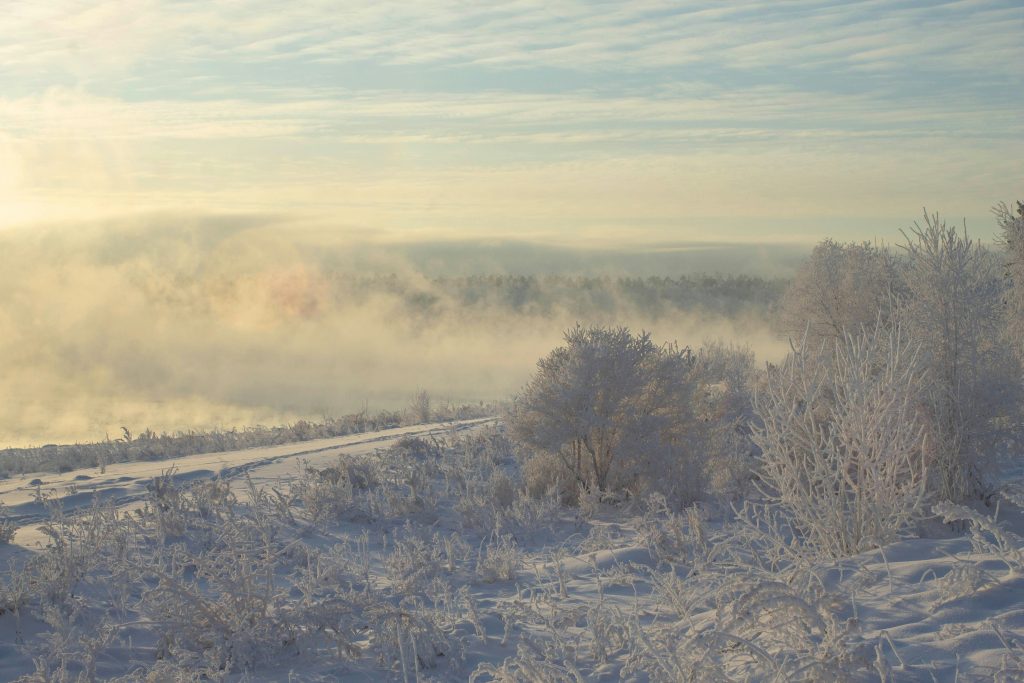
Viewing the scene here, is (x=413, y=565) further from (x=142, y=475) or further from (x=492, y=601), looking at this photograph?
(x=142, y=475)

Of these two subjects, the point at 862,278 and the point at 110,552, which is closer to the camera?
the point at 110,552

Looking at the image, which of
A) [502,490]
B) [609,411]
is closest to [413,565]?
[502,490]

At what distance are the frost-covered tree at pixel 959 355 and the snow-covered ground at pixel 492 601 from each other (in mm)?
750

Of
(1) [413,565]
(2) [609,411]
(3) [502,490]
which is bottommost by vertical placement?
(3) [502,490]

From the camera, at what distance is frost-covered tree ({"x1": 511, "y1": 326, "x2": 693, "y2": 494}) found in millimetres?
9422

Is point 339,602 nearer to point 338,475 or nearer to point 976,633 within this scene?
point 976,633

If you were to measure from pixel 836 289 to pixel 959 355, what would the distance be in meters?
12.8

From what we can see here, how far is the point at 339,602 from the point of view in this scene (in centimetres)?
480

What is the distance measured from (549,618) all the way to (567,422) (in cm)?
452

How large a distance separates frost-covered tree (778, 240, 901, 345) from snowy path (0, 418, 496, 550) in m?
9.84

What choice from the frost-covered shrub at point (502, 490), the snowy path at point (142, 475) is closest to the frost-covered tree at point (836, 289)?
the snowy path at point (142, 475)

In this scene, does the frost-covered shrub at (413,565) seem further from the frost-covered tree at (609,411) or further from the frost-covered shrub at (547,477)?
the frost-covered tree at (609,411)

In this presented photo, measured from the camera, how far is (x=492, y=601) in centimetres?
604

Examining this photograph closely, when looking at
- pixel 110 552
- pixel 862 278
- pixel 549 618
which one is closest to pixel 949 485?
pixel 549 618
